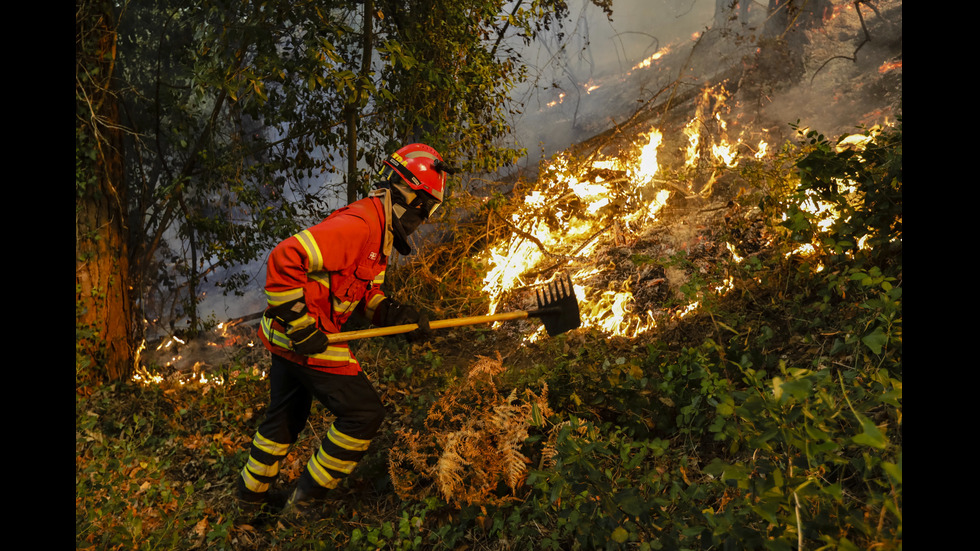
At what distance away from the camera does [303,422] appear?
13.1 ft

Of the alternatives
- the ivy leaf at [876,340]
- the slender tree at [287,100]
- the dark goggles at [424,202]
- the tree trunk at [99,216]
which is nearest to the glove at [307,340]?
the dark goggles at [424,202]

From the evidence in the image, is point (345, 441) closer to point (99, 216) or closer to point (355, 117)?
point (355, 117)

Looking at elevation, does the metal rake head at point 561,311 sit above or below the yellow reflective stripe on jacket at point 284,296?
below

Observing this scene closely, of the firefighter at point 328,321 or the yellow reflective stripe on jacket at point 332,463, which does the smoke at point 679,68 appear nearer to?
the firefighter at point 328,321

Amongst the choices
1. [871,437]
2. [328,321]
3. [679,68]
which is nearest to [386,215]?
[328,321]

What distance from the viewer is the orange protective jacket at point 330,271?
3.44 meters

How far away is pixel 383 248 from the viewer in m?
3.88

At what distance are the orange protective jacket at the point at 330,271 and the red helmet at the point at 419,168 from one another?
22cm

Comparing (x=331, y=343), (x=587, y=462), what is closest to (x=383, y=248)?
(x=331, y=343)

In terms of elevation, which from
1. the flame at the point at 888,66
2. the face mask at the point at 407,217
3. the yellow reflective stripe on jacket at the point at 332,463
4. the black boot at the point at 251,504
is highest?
the face mask at the point at 407,217

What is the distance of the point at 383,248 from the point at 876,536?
304 centimetres

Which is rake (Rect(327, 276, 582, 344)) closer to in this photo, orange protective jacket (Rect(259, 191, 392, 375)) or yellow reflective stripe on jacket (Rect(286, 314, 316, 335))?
orange protective jacket (Rect(259, 191, 392, 375))

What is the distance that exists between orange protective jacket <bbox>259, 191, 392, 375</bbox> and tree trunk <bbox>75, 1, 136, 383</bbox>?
11.7 feet

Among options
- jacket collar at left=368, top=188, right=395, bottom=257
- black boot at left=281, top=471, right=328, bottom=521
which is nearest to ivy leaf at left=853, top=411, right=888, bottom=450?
jacket collar at left=368, top=188, right=395, bottom=257
